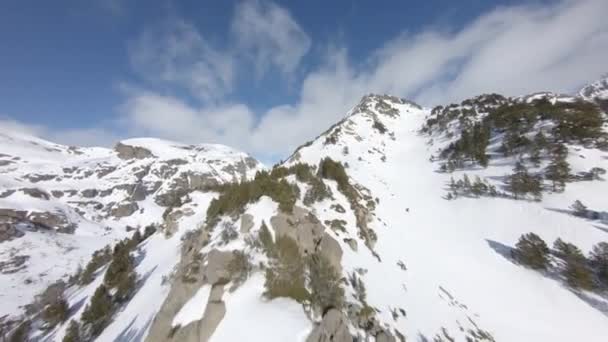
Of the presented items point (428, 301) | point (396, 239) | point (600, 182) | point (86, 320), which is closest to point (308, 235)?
point (428, 301)

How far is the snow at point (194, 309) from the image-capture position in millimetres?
11656

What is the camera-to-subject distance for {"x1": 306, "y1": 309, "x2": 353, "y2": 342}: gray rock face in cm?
1038

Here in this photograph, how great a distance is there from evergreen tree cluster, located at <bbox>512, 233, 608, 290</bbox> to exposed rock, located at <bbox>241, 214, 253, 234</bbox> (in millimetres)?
32550

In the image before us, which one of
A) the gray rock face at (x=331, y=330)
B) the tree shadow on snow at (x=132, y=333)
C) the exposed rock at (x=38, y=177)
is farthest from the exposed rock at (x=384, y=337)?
the exposed rock at (x=38, y=177)

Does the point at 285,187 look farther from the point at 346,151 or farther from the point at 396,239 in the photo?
the point at 346,151

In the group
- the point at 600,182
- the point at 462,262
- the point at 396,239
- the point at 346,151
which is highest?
the point at 346,151

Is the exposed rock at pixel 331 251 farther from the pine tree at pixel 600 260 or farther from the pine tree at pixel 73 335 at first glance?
the pine tree at pixel 600 260

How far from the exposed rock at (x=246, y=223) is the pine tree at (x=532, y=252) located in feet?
107

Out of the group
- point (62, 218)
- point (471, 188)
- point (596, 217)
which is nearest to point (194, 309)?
point (596, 217)

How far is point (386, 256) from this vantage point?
83.7 ft

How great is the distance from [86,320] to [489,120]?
8169 centimetres

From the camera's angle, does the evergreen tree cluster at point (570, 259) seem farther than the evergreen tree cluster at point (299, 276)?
Yes

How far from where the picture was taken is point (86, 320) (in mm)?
21422

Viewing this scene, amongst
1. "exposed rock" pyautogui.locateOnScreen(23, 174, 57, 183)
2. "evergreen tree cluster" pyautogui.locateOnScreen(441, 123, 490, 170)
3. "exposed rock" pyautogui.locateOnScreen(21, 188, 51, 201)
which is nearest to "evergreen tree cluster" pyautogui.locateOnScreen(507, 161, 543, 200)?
"evergreen tree cluster" pyautogui.locateOnScreen(441, 123, 490, 170)
